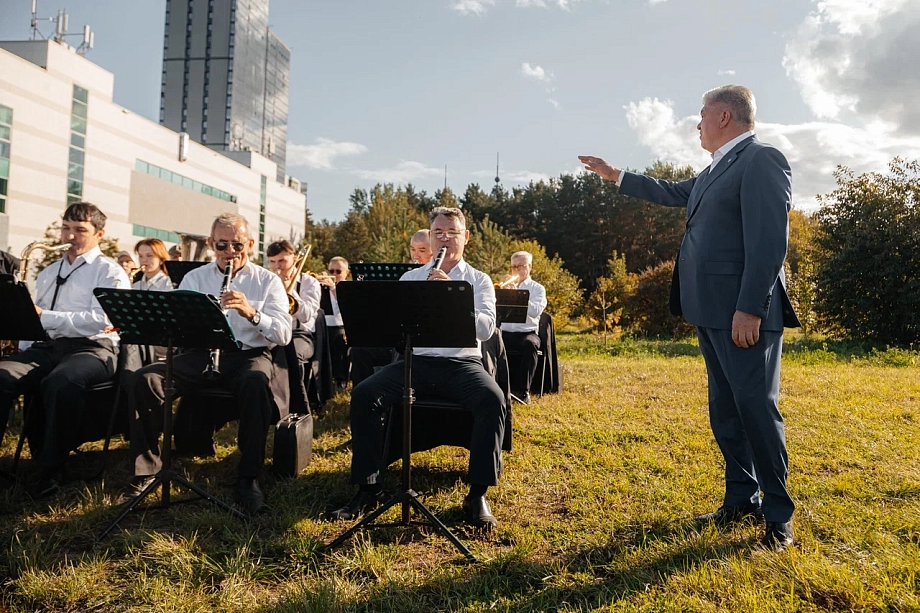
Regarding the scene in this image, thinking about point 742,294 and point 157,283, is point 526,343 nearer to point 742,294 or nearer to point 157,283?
point 157,283

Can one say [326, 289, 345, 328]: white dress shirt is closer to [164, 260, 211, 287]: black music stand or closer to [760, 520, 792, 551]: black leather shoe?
[164, 260, 211, 287]: black music stand

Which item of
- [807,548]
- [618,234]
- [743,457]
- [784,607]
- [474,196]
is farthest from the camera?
[474,196]

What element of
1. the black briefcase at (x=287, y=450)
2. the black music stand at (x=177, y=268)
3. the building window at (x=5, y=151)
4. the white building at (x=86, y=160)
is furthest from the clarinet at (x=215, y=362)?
the building window at (x=5, y=151)

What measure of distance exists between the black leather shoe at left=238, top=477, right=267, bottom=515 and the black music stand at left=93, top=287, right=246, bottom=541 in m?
0.12

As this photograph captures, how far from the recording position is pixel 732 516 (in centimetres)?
354

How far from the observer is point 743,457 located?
141 inches

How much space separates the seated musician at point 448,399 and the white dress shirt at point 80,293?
7.36 feet

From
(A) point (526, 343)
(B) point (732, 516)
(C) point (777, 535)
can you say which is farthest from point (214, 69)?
(C) point (777, 535)

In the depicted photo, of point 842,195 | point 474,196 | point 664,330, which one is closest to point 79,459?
point 664,330

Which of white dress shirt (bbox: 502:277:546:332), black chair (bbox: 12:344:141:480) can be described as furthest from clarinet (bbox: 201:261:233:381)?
white dress shirt (bbox: 502:277:546:332)

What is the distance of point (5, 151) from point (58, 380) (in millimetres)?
31938

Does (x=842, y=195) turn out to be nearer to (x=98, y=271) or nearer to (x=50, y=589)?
(x=98, y=271)

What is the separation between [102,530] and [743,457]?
11.9ft

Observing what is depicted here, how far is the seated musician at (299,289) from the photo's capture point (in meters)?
6.38
